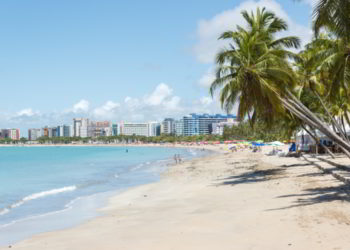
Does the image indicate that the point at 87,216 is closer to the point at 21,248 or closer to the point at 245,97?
the point at 21,248

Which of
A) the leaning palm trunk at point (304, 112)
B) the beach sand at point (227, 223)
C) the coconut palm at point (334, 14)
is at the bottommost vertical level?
the beach sand at point (227, 223)

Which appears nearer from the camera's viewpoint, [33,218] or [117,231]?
[117,231]

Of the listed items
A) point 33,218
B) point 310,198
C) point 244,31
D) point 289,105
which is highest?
point 244,31

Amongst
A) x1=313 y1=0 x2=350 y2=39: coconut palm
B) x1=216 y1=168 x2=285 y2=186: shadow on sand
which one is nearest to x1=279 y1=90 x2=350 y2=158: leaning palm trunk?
x1=216 y1=168 x2=285 y2=186: shadow on sand

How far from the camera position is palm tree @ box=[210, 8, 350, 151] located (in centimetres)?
1672

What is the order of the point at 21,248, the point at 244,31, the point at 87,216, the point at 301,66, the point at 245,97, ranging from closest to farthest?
the point at 21,248 → the point at 87,216 → the point at 245,97 → the point at 244,31 → the point at 301,66

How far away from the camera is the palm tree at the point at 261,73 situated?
1672 cm

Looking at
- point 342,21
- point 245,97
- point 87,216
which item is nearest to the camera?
point 342,21

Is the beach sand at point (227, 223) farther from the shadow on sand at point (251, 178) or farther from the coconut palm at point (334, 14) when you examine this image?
the coconut palm at point (334, 14)

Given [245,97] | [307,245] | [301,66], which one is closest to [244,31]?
[245,97]

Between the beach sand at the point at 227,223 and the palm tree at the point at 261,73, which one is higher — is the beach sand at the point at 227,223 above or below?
below

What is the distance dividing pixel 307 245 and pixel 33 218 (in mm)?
10202

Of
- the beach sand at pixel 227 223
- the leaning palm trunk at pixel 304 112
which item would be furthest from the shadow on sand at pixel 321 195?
the leaning palm trunk at pixel 304 112

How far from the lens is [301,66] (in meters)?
22.1
